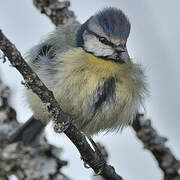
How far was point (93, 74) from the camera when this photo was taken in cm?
283

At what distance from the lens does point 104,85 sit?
2838 millimetres

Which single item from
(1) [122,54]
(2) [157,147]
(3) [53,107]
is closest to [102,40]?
(1) [122,54]

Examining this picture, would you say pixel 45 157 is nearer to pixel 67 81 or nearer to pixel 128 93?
pixel 67 81

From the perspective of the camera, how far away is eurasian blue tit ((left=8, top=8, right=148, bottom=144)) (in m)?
2.81

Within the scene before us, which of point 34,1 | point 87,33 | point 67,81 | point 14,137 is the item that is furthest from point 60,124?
point 34,1

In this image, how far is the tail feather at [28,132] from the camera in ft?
9.53

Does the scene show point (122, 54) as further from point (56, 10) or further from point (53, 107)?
point (56, 10)

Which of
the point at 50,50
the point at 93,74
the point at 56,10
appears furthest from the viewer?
the point at 56,10

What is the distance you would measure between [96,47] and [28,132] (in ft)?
2.92

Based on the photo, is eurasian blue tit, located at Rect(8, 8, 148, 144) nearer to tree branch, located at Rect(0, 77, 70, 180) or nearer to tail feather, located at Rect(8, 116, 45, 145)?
tail feather, located at Rect(8, 116, 45, 145)

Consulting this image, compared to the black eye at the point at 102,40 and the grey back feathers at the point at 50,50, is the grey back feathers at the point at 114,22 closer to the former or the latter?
the black eye at the point at 102,40

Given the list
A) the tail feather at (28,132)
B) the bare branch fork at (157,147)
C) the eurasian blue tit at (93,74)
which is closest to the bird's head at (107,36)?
the eurasian blue tit at (93,74)

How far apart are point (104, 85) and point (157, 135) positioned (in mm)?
676

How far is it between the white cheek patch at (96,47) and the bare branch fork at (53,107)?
622 mm
